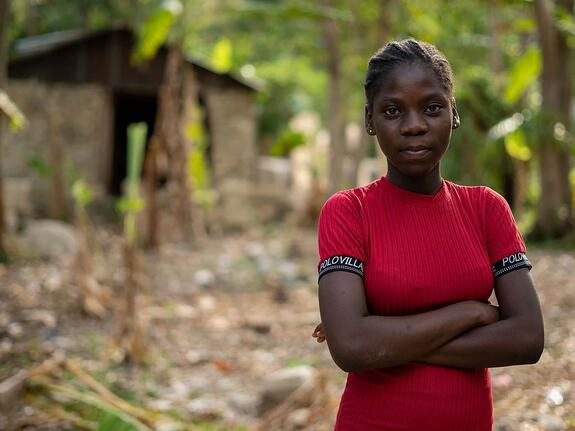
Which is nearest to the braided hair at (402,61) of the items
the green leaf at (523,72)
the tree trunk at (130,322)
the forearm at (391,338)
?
the forearm at (391,338)

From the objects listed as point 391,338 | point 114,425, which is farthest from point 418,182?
point 114,425

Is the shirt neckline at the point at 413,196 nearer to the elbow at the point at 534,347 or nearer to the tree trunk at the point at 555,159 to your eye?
the elbow at the point at 534,347

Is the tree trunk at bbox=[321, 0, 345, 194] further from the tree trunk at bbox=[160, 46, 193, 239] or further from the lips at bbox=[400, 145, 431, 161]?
the lips at bbox=[400, 145, 431, 161]

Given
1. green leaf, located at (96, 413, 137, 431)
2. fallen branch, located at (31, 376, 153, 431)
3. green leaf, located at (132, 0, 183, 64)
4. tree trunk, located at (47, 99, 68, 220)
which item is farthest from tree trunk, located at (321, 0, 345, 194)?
green leaf, located at (96, 413, 137, 431)

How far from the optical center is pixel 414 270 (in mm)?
1665

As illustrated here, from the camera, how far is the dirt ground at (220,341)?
3973 mm

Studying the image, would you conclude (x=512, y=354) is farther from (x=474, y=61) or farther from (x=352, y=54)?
(x=474, y=61)

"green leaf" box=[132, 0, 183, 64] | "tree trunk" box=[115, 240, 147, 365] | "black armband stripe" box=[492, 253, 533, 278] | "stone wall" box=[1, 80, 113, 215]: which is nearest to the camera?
"black armband stripe" box=[492, 253, 533, 278]

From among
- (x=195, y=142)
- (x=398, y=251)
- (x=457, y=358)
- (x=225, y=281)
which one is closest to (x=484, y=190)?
(x=398, y=251)

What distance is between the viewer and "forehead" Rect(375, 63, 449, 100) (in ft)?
5.55

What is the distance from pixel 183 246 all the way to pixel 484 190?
29.1 ft

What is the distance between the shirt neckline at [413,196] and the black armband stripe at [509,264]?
0.20 m

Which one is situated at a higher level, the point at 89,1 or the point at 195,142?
the point at 89,1

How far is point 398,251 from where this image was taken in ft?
5.52
